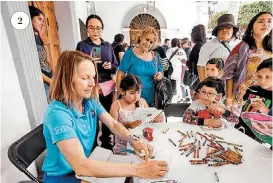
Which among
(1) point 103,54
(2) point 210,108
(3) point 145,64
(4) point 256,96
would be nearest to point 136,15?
(1) point 103,54

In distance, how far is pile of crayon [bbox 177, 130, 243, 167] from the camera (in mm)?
759

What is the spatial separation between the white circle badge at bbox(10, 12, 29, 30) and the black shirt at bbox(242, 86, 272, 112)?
4.31ft

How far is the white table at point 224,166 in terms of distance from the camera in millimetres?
664

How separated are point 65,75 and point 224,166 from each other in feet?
2.26

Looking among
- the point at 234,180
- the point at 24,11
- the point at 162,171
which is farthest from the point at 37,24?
the point at 234,180

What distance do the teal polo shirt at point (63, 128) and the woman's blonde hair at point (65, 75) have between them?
0.03m

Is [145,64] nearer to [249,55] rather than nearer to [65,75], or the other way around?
[249,55]

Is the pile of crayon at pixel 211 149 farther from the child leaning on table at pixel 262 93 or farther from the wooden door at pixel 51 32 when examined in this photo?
the wooden door at pixel 51 32

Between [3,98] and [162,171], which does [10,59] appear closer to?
[3,98]

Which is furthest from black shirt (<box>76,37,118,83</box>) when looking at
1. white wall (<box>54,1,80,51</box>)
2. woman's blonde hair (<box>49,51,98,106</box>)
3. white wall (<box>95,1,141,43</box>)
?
white wall (<box>95,1,141,43</box>)

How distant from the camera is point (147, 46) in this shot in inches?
56.9

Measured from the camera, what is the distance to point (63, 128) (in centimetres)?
67

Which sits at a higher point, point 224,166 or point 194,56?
point 194,56

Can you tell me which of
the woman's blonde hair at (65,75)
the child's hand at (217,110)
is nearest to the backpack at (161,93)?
the child's hand at (217,110)
